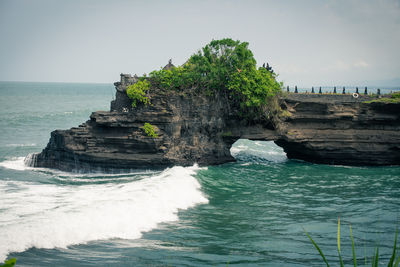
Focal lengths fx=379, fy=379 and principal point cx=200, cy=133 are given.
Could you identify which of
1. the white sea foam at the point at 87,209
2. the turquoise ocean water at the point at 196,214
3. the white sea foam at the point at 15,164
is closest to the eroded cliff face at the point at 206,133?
the white sea foam at the point at 15,164

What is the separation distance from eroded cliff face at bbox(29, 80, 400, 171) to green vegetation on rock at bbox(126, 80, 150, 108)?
44 cm

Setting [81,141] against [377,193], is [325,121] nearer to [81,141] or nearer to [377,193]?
[377,193]

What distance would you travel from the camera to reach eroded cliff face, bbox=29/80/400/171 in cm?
2286

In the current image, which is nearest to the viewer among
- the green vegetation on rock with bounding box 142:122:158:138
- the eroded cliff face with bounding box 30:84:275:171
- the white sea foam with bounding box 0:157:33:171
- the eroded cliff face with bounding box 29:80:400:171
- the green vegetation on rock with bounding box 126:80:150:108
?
the green vegetation on rock with bounding box 142:122:158:138

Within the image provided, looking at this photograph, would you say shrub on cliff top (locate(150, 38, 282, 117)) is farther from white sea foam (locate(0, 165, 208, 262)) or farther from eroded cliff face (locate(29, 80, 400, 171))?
white sea foam (locate(0, 165, 208, 262))

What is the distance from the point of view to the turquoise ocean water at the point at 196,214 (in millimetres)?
10703

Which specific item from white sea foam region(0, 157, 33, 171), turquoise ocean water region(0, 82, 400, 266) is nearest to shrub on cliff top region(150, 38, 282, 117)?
turquoise ocean water region(0, 82, 400, 266)

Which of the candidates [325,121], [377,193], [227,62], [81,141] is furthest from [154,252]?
[325,121]

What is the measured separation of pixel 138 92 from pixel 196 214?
10667 millimetres

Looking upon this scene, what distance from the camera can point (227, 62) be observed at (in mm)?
23875

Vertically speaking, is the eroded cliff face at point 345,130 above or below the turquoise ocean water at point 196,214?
above

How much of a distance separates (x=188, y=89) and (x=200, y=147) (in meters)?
3.74

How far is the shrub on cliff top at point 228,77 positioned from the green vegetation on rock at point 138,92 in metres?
0.95

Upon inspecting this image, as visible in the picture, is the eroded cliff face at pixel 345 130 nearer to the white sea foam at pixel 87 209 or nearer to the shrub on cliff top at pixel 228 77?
the shrub on cliff top at pixel 228 77
